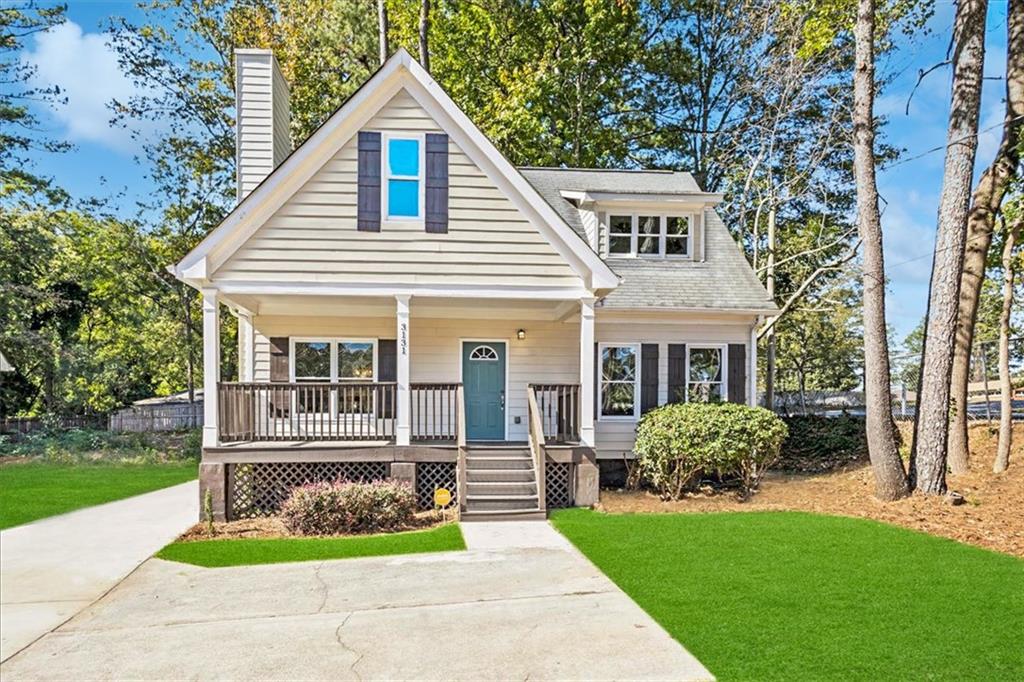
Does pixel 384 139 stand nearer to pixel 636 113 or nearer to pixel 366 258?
pixel 366 258

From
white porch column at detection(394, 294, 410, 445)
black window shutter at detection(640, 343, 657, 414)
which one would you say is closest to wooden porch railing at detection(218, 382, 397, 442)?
white porch column at detection(394, 294, 410, 445)

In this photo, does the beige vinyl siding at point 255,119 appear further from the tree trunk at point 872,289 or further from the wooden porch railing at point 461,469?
the tree trunk at point 872,289

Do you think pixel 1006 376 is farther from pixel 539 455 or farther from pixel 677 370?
pixel 539 455

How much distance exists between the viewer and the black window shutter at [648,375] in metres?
13.4

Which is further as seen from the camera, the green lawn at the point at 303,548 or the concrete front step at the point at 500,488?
the concrete front step at the point at 500,488

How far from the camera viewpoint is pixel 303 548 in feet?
27.9

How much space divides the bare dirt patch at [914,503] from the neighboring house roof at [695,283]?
360cm

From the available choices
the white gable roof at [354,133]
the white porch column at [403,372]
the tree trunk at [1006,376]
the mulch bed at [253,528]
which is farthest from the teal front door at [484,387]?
the tree trunk at [1006,376]

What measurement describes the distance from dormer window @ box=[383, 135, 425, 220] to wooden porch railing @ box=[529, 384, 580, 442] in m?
3.65

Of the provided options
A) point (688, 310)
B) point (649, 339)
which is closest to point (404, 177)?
point (649, 339)

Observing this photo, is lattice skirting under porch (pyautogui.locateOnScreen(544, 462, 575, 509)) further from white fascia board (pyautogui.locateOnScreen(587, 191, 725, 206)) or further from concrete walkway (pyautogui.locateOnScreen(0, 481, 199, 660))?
concrete walkway (pyautogui.locateOnScreen(0, 481, 199, 660))

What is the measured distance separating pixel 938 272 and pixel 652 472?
5883 millimetres

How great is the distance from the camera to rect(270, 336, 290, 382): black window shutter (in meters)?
12.8

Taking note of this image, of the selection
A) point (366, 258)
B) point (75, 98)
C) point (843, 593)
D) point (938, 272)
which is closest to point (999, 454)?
point (938, 272)
